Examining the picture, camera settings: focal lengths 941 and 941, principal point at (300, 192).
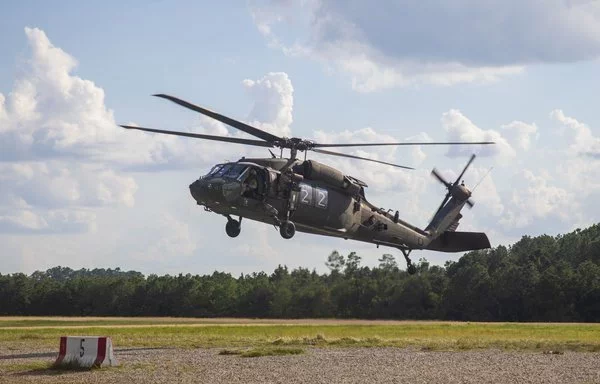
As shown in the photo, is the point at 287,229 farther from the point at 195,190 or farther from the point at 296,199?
the point at 195,190

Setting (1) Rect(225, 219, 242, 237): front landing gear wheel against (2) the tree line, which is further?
(2) the tree line

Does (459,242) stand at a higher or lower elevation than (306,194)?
lower

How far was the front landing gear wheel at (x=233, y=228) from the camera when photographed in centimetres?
4316

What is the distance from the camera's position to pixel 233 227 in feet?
142

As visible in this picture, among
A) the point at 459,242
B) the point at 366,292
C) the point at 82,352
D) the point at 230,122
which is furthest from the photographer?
the point at 366,292

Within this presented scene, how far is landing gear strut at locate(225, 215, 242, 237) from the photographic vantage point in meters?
43.1

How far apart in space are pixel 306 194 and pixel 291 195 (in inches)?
45.8

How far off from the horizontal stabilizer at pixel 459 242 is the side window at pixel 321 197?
34.7ft

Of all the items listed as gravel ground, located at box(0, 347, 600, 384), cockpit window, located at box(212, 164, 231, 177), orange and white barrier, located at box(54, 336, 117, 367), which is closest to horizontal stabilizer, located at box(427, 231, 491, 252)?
gravel ground, located at box(0, 347, 600, 384)

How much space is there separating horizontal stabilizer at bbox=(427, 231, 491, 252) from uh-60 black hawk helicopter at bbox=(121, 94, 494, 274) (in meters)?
3.71

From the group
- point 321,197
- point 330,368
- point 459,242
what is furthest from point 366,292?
point 330,368

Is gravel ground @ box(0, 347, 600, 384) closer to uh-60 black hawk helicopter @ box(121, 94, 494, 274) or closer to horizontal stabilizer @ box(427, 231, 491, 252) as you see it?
uh-60 black hawk helicopter @ box(121, 94, 494, 274)

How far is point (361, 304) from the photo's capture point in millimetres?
110938

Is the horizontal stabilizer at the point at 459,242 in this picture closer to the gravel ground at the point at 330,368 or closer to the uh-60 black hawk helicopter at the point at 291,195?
the uh-60 black hawk helicopter at the point at 291,195
